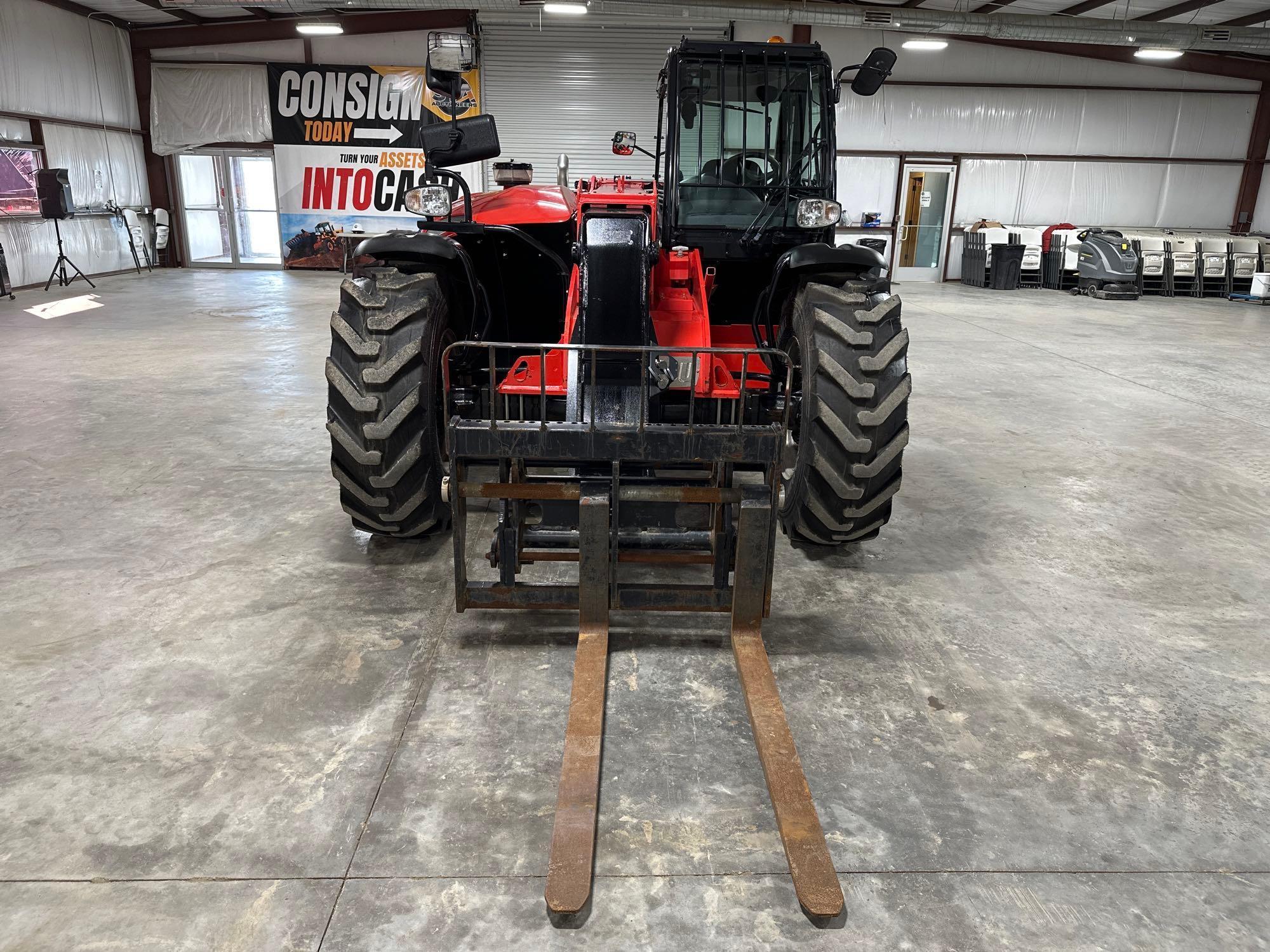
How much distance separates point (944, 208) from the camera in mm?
18500

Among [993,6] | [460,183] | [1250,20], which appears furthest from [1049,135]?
[460,183]

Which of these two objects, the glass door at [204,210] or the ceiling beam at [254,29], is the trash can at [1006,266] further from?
the glass door at [204,210]

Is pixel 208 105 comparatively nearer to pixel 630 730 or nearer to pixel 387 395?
pixel 387 395

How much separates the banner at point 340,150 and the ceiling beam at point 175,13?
66.7 inches

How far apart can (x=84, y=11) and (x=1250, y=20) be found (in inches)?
829

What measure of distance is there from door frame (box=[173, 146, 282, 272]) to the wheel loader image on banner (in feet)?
51.7

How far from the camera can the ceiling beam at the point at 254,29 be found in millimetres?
16891

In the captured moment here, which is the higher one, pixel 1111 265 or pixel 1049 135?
pixel 1049 135

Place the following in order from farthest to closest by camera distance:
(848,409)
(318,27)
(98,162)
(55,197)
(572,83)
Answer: (572,83) → (98,162) → (318,27) → (55,197) → (848,409)

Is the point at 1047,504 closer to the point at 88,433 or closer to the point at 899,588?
the point at 899,588

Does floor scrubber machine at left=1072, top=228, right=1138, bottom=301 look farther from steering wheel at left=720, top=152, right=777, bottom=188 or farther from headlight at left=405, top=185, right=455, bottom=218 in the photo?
headlight at left=405, top=185, right=455, bottom=218

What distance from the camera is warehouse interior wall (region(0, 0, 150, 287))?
1363 cm

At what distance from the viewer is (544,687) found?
9.49 ft

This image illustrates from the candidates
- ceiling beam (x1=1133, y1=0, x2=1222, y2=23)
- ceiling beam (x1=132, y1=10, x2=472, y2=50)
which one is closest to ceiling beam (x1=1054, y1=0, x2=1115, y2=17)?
ceiling beam (x1=1133, y1=0, x2=1222, y2=23)
